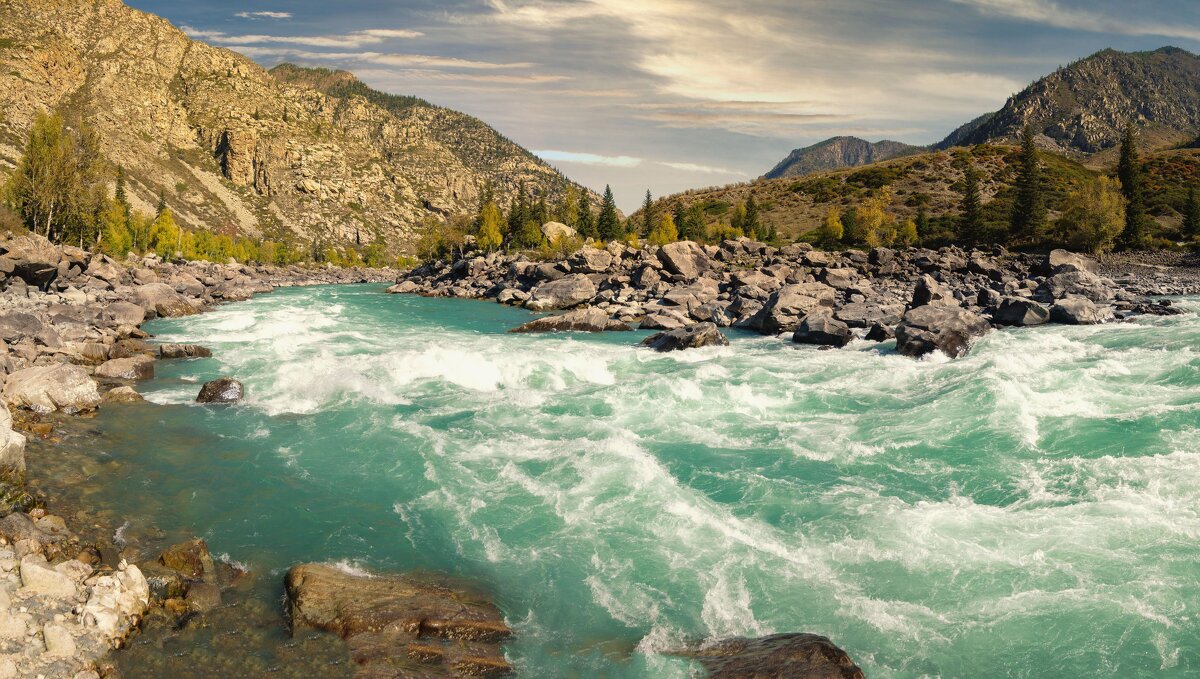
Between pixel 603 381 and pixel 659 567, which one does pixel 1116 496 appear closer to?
pixel 659 567

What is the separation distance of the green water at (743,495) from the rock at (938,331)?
1334 mm

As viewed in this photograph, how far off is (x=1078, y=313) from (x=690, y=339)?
18.0 m

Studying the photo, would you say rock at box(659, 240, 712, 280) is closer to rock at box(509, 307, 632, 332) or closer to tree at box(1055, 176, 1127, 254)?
rock at box(509, 307, 632, 332)

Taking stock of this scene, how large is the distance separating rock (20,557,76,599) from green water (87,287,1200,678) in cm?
219

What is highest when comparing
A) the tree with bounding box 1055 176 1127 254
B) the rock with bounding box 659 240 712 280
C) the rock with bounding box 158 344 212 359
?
the tree with bounding box 1055 176 1127 254

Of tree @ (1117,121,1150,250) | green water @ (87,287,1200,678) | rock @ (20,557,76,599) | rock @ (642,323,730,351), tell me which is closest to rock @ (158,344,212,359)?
green water @ (87,287,1200,678)

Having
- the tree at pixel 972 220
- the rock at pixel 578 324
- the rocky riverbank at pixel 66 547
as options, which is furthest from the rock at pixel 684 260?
the rocky riverbank at pixel 66 547

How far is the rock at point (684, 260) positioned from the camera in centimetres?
5709

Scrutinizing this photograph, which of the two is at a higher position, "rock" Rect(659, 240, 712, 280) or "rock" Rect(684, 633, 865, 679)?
"rock" Rect(659, 240, 712, 280)

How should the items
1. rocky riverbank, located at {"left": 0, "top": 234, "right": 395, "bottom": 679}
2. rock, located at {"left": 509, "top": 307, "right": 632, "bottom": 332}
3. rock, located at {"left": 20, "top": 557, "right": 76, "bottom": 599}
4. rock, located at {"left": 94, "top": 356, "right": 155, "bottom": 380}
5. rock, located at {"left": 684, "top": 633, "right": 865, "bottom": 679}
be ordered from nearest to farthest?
rock, located at {"left": 684, "top": 633, "right": 865, "bottom": 679}, rocky riverbank, located at {"left": 0, "top": 234, "right": 395, "bottom": 679}, rock, located at {"left": 20, "top": 557, "right": 76, "bottom": 599}, rock, located at {"left": 94, "top": 356, "right": 155, "bottom": 380}, rock, located at {"left": 509, "top": 307, "right": 632, "bottom": 332}

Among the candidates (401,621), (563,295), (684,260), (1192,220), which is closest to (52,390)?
(401,621)

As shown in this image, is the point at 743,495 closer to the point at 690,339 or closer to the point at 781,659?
the point at 781,659

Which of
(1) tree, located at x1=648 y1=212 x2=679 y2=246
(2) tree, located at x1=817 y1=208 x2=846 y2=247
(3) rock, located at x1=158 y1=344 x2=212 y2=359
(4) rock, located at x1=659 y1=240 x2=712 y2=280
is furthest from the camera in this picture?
(1) tree, located at x1=648 y1=212 x2=679 y2=246

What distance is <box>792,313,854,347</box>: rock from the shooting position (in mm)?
28750
